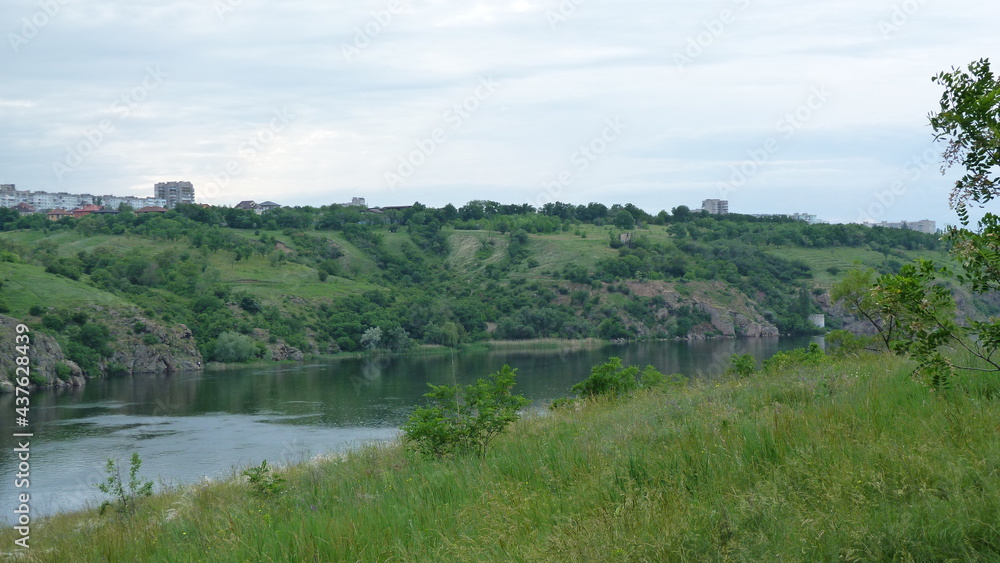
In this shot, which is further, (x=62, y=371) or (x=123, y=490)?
(x=62, y=371)

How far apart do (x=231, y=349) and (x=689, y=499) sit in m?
61.0

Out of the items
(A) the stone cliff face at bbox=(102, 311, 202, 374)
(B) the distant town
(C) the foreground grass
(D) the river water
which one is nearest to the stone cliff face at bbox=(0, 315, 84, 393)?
(D) the river water

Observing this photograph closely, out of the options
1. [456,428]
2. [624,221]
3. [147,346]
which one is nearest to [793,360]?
[456,428]

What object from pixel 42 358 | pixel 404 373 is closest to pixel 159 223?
pixel 42 358

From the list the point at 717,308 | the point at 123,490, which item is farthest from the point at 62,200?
the point at 123,490

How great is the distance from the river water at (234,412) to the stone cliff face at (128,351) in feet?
5.13

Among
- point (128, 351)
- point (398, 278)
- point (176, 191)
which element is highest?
point (176, 191)

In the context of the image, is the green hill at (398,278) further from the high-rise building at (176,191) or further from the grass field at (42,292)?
the high-rise building at (176,191)

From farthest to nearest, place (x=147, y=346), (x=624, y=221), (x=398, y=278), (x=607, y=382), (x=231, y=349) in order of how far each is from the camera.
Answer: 1. (x=624, y=221)
2. (x=398, y=278)
3. (x=231, y=349)
4. (x=147, y=346)
5. (x=607, y=382)

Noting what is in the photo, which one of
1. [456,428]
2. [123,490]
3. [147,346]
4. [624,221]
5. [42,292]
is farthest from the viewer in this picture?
[624,221]

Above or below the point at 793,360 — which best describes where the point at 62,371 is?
below

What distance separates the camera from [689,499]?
3.74m

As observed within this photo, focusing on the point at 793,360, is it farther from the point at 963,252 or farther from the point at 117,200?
the point at 117,200

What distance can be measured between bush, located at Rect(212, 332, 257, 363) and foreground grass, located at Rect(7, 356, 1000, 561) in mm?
56727
